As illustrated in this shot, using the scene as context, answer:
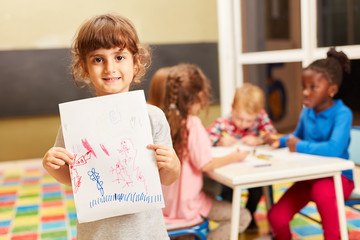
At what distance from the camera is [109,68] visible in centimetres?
121

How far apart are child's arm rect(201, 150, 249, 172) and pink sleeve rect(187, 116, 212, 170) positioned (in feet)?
0.07

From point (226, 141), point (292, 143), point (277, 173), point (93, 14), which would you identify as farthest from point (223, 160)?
point (93, 14)

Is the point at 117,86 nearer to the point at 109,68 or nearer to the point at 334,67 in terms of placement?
the point at 109,68

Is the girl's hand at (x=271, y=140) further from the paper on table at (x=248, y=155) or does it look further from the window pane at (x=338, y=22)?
the window pane at (x=338, y=22)

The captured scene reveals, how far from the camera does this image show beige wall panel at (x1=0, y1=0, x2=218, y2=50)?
484 centimetres

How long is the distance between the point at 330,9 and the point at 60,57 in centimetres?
276

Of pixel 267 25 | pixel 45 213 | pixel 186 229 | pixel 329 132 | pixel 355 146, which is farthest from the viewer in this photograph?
pixel 267 25

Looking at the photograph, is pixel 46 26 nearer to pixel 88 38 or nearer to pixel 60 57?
pixel 60 57

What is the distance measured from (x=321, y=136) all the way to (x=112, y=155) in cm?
139

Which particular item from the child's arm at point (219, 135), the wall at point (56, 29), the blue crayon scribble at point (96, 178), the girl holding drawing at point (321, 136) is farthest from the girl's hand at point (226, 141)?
the wall at point (56, 29)

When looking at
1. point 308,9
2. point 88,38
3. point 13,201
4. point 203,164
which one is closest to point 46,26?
point 13,201

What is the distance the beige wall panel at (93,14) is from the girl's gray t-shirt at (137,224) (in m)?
3.66

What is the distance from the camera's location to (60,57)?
16.1 ft

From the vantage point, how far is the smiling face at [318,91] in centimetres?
226
